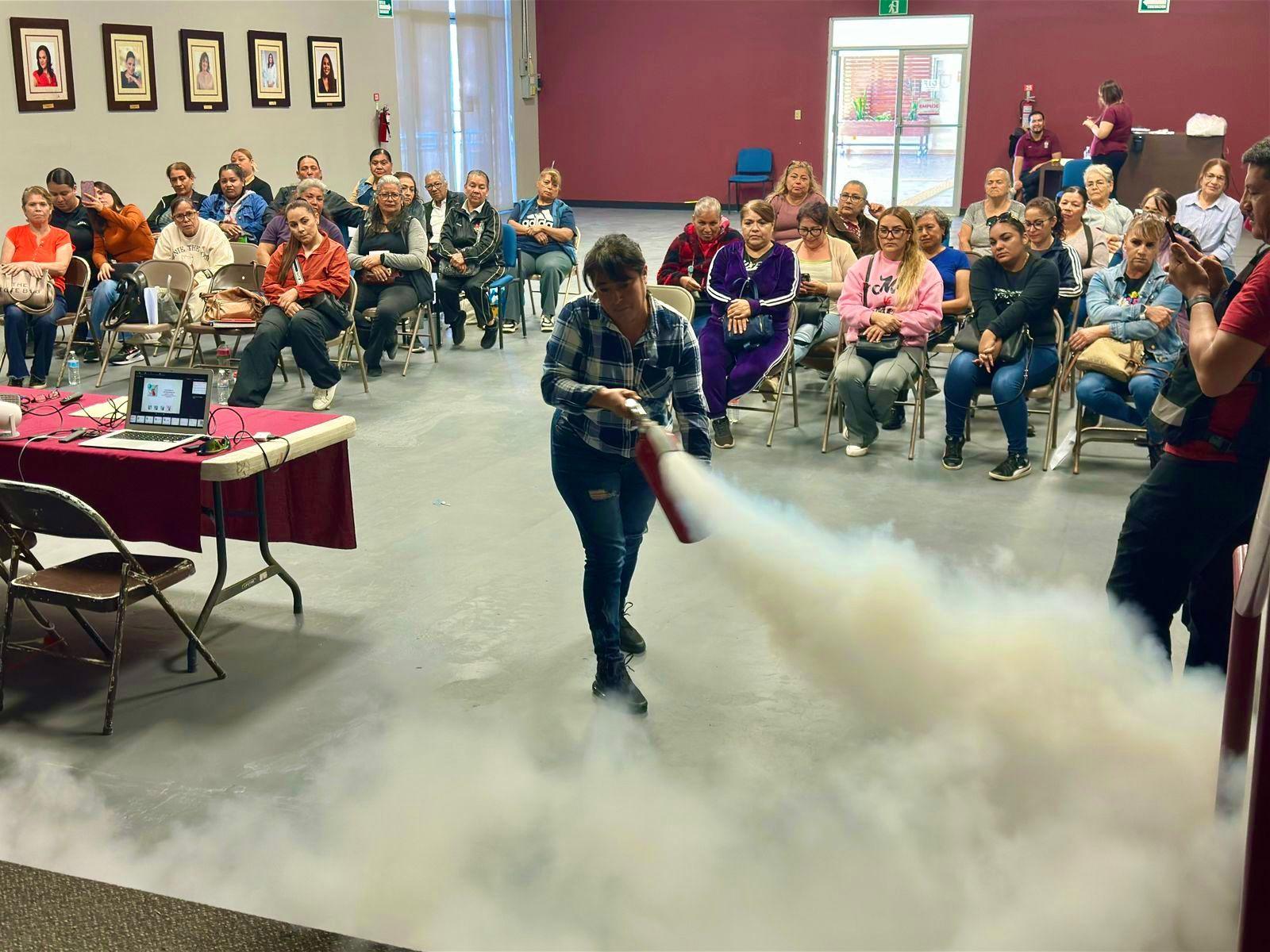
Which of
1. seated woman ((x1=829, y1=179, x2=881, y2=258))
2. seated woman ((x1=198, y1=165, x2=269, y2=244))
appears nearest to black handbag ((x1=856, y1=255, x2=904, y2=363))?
seated woman ((x1=829, y1=179, x2=881, y2=258))

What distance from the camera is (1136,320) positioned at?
616cm

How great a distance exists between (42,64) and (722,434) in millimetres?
8034

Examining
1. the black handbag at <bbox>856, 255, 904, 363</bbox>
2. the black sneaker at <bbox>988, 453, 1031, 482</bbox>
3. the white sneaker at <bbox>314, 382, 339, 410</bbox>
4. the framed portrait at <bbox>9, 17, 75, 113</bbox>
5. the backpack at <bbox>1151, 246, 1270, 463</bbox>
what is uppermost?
the framed portrait at <bbox>9, 17, 75, 113</bbox>

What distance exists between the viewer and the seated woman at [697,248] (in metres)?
7.78

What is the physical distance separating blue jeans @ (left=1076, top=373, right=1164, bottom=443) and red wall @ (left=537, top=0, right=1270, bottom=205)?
13.0 m

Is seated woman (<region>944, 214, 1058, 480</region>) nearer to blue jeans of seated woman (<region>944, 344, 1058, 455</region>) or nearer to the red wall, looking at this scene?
blue jeans of seated woman (<region>944, 344, 1058, 455</region>)

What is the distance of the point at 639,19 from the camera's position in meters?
19.6

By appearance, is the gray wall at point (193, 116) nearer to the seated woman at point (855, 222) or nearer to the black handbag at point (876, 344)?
the seated woman at point (855, 222)

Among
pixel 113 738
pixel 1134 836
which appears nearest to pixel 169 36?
pixel 113 738

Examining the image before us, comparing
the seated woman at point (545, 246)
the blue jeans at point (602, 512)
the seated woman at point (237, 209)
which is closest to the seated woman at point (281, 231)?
the seated woman at point (237, 209)

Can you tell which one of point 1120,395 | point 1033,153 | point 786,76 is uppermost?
point 786,76

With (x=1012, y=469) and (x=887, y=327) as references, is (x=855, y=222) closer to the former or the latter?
(x=887, y=327)

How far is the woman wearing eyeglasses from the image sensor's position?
29.2 feet

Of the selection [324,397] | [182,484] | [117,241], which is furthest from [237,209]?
[182,484]
